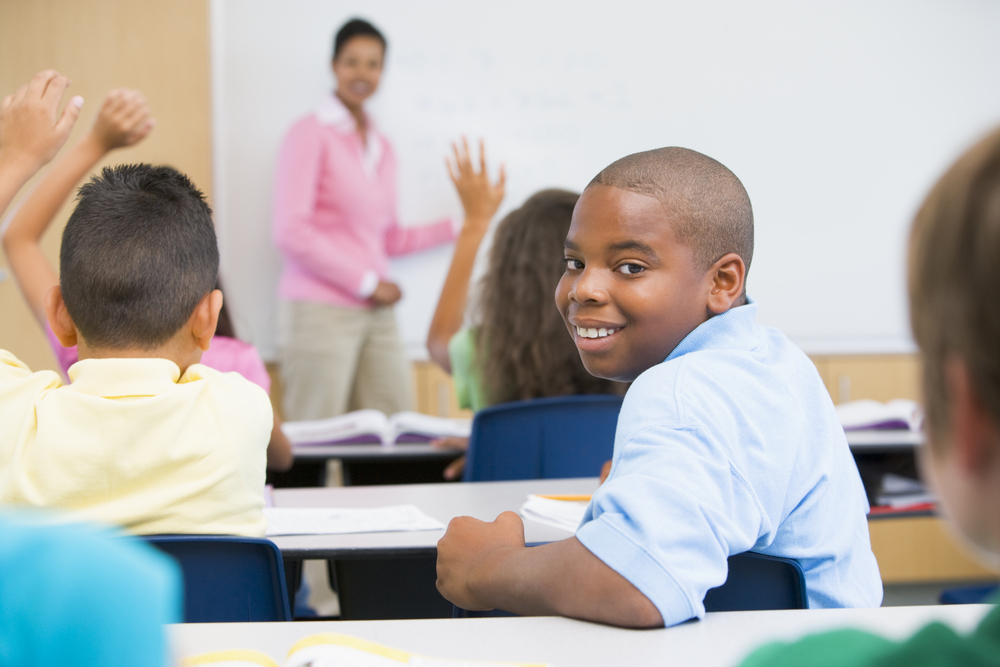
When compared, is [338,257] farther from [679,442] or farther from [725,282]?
[679,442]

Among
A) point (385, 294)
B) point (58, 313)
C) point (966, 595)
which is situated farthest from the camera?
point (385, 294)

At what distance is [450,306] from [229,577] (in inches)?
66.8

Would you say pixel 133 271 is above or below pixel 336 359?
above

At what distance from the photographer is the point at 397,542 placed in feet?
4.22

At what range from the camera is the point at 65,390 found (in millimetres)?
1070

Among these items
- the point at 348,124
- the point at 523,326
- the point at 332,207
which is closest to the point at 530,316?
the point at 523,326

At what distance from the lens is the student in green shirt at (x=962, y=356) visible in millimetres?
347

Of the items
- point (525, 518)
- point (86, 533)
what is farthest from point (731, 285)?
point (86, 533)

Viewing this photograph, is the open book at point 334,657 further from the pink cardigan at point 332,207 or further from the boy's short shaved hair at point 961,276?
the pink cardigan at point 332,207

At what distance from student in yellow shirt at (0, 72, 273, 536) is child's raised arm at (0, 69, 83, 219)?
25 mm

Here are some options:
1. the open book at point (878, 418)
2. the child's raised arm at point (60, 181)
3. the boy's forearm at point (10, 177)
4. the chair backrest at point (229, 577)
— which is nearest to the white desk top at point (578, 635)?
the chair backrest at point (229, 577)

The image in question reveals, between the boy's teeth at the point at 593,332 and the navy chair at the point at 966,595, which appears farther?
the navy chair at the point at 966,595

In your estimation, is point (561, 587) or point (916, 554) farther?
point (916, 554)

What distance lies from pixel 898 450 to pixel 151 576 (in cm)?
234
